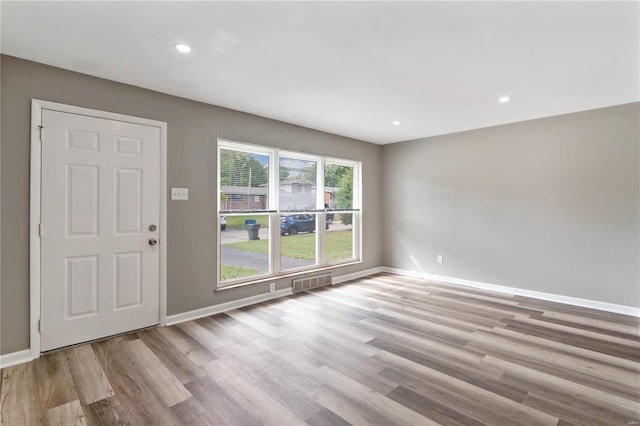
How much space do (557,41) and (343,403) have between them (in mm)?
3037

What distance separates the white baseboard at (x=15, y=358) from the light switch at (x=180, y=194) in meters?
1.79

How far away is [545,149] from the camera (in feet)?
13.9

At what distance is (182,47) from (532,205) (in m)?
4.74

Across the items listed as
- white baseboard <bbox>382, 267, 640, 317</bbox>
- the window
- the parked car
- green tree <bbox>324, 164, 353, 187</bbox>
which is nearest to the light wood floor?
white baseboard <bbox>382, 267, 640, 317</bbox>

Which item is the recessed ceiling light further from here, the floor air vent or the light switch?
the floor air vent

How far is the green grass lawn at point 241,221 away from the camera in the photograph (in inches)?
155

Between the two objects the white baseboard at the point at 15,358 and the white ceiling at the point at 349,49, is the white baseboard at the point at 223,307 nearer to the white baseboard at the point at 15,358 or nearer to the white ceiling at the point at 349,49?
the white baseboard at the point at 15,358

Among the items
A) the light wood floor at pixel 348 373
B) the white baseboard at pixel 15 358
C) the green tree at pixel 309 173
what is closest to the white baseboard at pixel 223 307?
the light wood floor at pixel 348 373

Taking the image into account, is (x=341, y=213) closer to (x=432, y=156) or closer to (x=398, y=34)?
(x=432, y=156)

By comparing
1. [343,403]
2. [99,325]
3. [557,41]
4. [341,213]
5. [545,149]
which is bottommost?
[343,403]

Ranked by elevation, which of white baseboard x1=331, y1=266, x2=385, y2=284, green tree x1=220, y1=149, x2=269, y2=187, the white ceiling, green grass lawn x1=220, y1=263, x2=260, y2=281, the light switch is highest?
the white ceiling

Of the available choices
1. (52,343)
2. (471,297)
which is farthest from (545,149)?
(52,343)

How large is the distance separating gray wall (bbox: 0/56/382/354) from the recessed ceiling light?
107 centimetres

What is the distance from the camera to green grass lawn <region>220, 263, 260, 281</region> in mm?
3902
